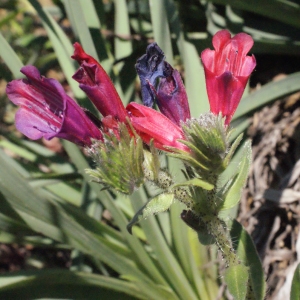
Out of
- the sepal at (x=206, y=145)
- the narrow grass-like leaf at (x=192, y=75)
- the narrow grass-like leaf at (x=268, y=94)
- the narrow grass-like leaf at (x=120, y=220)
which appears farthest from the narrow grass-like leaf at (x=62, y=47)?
the sepal at (x=206, y=145)

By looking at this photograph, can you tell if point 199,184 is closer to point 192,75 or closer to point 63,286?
point 63,286

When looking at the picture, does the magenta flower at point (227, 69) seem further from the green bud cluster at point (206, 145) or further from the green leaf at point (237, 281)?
the green leaf at point (237, 281)

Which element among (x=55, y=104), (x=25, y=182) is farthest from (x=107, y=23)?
(x=55, y=104)

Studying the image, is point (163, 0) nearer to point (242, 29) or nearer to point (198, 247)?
point (242, 29)

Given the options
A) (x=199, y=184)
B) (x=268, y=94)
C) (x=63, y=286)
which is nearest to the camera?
(x=199, y=184)

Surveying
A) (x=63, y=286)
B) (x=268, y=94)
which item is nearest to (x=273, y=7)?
(x=268, y=94)
